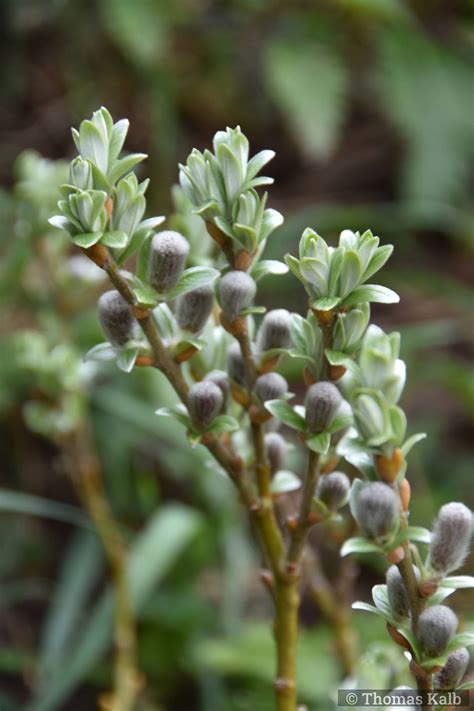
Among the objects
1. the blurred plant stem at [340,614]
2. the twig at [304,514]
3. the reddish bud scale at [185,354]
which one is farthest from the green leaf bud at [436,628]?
the blurred plant stem at [340,614]

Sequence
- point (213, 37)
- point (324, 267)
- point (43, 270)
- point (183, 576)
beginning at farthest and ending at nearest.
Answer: point (213, 37) < point (183, 576) < point (43, 270) < point (324, 267)

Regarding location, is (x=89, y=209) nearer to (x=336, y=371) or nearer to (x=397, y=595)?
(x=336, y=371)

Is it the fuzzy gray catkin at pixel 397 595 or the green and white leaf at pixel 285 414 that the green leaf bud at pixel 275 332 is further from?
the fuzzy gray catkin at pixel 397 595

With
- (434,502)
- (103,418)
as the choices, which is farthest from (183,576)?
(434,502)

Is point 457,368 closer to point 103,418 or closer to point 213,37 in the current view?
point 103,418

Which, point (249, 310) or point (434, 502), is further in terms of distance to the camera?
point (434, 502)

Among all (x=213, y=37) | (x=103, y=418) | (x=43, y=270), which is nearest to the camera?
(x=43, y=270)

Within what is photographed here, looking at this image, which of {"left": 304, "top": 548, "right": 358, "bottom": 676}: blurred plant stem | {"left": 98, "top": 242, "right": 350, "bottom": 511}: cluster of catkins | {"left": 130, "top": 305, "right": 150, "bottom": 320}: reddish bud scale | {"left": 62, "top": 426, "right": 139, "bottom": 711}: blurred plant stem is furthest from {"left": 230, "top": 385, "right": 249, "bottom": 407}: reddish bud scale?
{"left": 62, "top": 426, "right": 139, "bottom": 711}: blurred plant stem
